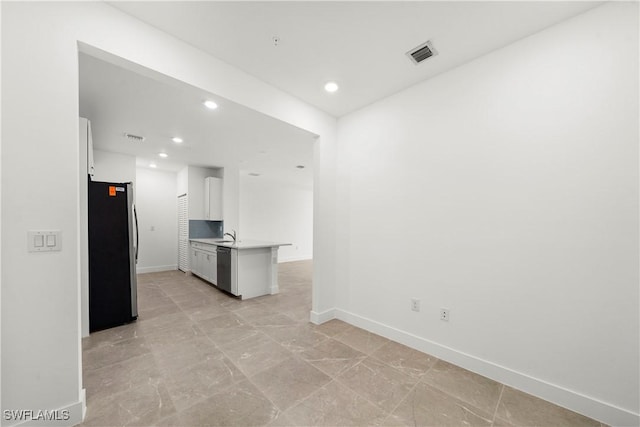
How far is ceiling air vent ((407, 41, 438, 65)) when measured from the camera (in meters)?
2.05

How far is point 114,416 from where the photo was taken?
1617 mm

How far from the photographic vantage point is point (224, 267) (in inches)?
Result: 175

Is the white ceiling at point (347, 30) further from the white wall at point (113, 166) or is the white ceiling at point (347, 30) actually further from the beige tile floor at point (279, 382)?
the white wall at point (113, 166)

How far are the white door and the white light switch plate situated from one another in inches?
191

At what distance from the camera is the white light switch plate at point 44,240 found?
4.59 feet

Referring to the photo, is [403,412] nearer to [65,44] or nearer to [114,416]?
[114,416]

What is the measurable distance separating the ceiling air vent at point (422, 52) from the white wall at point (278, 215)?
6176mm

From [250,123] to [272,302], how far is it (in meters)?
2.82

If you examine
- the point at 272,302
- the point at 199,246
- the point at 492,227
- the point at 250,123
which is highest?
the point at 250,123

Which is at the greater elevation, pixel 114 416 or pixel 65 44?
pixel 65 44

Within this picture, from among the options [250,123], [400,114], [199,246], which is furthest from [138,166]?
[400,114]

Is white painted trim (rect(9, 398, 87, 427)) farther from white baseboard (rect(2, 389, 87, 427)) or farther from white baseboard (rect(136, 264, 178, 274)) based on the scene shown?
white baseboard (rect(136, 264, 178, 274))

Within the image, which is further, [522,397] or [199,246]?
[199,246]

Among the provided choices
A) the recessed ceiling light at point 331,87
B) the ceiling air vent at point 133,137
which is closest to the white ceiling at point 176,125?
the ceiling air vent at point 133,137
